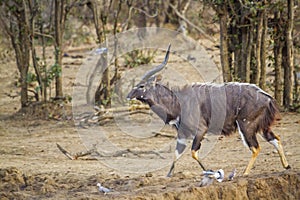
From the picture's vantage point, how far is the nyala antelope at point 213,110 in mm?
7832

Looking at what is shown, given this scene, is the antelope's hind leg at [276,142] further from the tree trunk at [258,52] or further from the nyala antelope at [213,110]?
the tree trunk at [258,52]

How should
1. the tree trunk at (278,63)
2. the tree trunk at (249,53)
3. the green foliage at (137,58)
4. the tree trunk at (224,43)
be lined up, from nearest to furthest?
the tree trunk at (224,43), the tree trunk at (249,53), the tree trunk at (278,63), the green foliage at (137,58)

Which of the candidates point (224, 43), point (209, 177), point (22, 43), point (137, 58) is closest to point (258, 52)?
point (224, 43)

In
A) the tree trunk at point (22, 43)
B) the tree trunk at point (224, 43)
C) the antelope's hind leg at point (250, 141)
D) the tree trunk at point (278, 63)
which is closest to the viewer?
the antelope's hind leg at point (250, 141)

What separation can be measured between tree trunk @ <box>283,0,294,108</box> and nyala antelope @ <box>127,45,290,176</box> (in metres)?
3.99

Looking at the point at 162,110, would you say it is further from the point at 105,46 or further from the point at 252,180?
the point at 105,46

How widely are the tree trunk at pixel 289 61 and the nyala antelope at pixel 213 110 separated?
3995 millimetres

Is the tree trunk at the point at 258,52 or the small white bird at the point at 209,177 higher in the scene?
the tree trunk at the point at 258,52

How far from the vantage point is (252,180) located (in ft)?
23.5

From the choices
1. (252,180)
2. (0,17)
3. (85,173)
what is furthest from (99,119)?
(252,180)

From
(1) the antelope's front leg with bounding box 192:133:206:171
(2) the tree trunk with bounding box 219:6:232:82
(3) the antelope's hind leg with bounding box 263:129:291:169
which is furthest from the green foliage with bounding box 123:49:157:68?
(3) the antelope's hind leg with bounding box 263:129:291:169

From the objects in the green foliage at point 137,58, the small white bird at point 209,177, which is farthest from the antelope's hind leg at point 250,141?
the green foliage at point 137,58

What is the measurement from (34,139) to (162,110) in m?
3.77

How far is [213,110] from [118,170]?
64.9 inches
